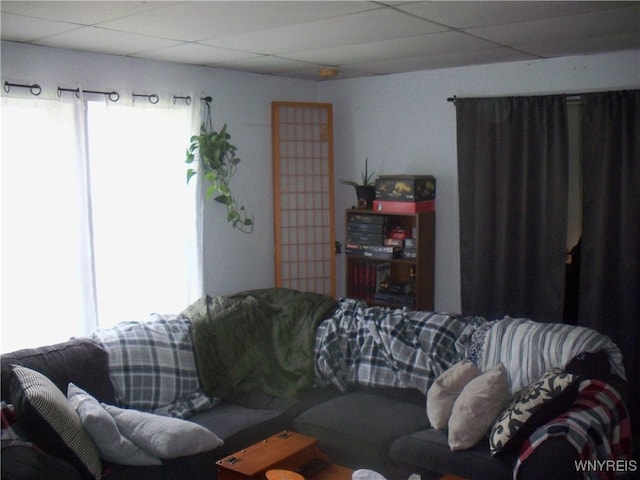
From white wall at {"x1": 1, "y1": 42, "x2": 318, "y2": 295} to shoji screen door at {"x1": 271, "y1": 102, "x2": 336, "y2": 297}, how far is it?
3.9 inches

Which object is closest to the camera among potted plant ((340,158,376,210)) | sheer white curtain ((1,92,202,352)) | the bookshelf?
sheer white curtain ((1,92,202,352))

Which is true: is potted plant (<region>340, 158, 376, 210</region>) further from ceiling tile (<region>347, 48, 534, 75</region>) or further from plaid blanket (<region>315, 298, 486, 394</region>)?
plaid blanket (<region>315, 298, 486, 394</region>)

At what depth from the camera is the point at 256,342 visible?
4.04m

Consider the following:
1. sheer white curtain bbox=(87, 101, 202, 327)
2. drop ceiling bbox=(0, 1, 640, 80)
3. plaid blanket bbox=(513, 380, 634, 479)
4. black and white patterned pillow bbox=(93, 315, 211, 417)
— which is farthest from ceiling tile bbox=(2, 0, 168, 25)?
plaid blanket bbox=(513, 380, 634, 479)

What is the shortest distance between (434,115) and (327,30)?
1812 millimetres

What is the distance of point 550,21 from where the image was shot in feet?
9.93

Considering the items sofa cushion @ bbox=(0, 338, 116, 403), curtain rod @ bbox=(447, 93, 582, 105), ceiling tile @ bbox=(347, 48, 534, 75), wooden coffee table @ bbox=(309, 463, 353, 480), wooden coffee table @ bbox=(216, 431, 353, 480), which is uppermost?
ceiling tile @ bbox=(347, 48, 534, 75)

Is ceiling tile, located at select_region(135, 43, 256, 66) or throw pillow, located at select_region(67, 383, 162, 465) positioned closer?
throw pillow, located at select_region(67, 383, 162, 465)

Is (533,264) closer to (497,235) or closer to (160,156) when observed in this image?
(497,235)

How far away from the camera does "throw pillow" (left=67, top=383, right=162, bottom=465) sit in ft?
9.29

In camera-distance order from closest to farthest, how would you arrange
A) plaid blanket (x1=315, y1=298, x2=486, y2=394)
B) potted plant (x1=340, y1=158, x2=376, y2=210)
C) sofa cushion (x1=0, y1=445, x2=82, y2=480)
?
1. sofa cushion (x1=0, y1=445, x2=82, y2=480)
2. plaid blanket (x1=315, y1=298, x2=486, y2=394)
3. potted plant (x1=340, y1=158, x2=376, y2=210)

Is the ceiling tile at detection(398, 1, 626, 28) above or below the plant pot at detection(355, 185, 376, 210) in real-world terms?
above

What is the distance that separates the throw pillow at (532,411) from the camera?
9.18 feet

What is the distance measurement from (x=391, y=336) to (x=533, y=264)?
1190 millimetres
